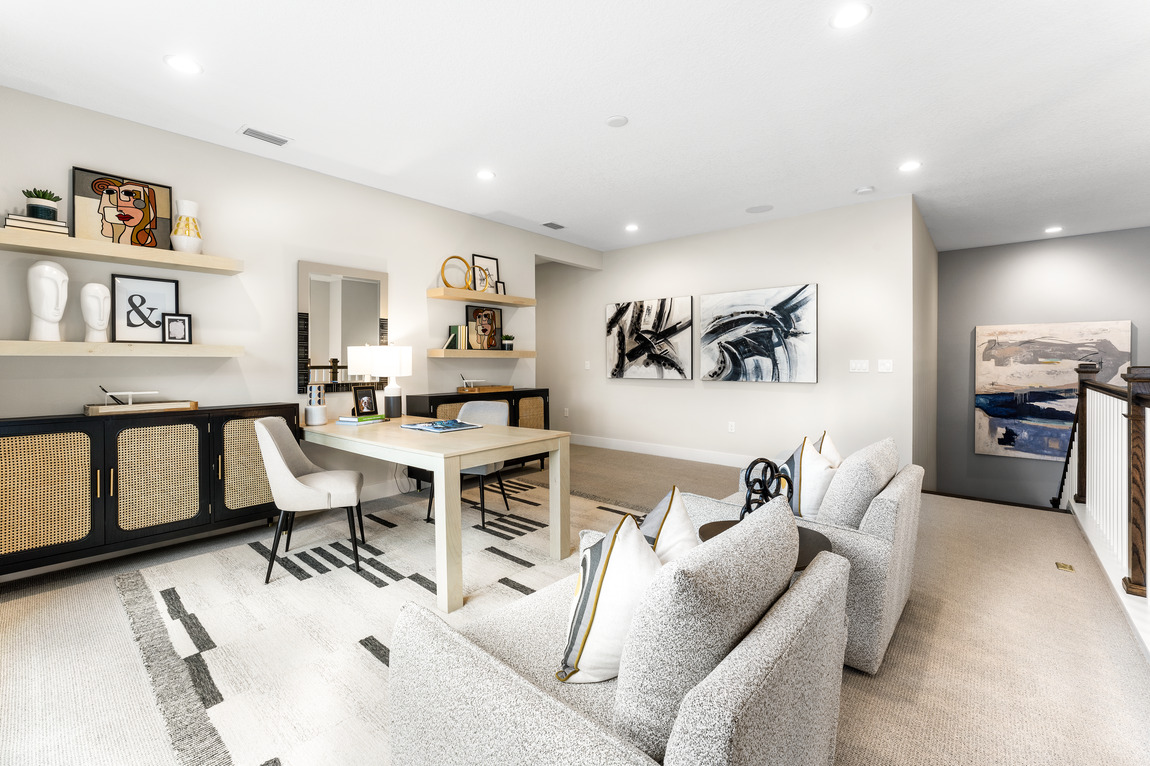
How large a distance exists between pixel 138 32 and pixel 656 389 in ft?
16.7

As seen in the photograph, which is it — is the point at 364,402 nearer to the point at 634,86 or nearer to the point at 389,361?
the point at 389,361

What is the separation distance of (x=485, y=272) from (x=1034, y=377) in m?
6.22

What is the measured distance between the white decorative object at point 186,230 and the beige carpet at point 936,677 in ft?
6.07

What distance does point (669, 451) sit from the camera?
588cm

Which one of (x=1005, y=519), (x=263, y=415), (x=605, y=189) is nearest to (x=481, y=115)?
(x=605, y=189)

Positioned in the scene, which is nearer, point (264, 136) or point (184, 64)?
point (184, 64)

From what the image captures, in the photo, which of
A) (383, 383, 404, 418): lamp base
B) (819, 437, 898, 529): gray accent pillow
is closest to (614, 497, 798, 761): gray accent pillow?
(819, 437, 898, 529): gray accent pillow

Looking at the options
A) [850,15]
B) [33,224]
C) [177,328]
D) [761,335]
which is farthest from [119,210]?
[761,335]

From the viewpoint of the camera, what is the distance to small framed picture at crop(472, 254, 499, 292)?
4.73 metres

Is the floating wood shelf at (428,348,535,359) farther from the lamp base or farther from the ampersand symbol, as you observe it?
the ampersand symbol

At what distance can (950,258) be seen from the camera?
6.16 meters

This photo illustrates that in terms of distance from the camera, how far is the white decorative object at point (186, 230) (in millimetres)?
2947

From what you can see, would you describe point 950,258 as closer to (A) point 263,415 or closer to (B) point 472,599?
(B) point 472,599

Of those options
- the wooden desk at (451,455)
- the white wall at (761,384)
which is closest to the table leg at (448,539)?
the wooden desk at (451,455)
